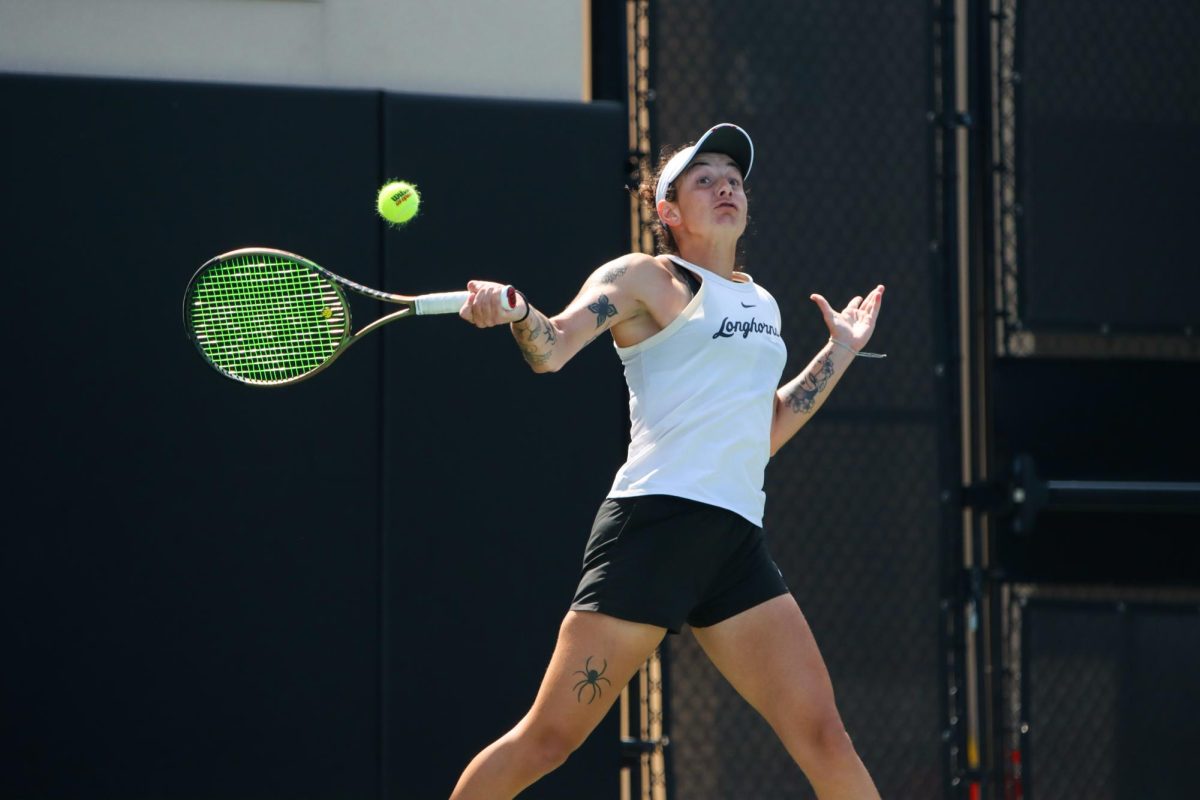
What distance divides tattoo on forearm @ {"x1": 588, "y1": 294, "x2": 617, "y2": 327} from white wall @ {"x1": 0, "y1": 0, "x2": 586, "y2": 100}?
83.2 inches

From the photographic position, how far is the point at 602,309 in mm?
3916

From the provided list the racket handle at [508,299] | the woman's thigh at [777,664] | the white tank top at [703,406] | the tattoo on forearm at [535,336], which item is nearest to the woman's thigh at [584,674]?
the woman's thigh at [777,664]

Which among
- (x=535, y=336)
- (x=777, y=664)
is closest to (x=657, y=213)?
(x=535, y=336)

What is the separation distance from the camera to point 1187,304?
6.26 metres

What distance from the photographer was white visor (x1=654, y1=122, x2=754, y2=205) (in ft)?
13.9

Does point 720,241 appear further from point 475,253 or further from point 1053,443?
A: point 1053,443

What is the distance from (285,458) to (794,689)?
A: 2308 millimetres

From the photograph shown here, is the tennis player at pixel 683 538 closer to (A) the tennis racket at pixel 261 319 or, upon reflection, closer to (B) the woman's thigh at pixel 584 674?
(B) the woman's thigh at pixel 584 674

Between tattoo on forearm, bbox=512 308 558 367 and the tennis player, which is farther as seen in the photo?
the tennis player

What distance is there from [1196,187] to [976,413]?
1.29 m

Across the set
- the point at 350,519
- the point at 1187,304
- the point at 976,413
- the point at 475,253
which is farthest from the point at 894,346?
the point at 350,519

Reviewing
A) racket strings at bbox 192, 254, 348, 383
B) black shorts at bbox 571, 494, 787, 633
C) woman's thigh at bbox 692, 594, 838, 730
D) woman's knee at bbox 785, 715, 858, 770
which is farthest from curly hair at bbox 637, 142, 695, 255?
woman's knee at bbox 785, 715, 858, 770

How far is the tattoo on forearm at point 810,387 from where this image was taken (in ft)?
14.6

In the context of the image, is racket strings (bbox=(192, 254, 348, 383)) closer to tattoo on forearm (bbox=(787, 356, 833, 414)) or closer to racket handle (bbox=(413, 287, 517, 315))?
racket handle (bbox=(413, 287, 517, 315))
